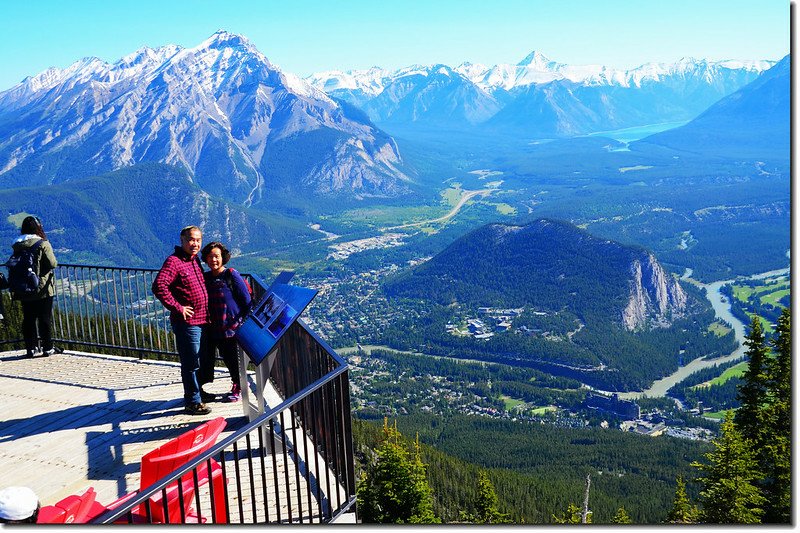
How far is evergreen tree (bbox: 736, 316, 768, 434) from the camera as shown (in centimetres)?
2136

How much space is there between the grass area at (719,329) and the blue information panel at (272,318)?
123 metres

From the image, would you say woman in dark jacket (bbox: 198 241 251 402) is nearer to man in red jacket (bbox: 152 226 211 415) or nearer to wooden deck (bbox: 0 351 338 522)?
man in red jacket (bbox: 152 226 211 415)

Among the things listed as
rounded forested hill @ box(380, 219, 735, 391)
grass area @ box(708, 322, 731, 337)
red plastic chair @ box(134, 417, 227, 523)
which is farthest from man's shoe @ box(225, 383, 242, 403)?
grass area @ box(708, 322, 731, 337)

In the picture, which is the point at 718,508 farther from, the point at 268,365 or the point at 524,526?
the point at 524,526

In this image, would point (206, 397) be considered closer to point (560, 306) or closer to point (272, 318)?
point (272, 318)

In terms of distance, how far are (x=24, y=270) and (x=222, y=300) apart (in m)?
4.29

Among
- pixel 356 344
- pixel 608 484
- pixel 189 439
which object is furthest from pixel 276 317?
pixel 356 344

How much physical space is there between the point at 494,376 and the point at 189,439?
103 metres

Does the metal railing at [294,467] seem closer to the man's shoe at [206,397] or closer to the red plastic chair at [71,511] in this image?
the red plastic chair at [71,511]

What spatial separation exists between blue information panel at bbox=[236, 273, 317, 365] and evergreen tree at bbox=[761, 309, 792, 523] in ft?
51.1

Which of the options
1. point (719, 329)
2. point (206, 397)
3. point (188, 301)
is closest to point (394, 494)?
point (206, 397)

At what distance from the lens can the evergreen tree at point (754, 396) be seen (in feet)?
70.1

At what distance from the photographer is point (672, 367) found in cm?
11269

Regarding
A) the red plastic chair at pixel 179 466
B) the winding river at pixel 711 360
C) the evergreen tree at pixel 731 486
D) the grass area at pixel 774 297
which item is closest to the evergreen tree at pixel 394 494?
the evergreen tree at pixel 731 486
